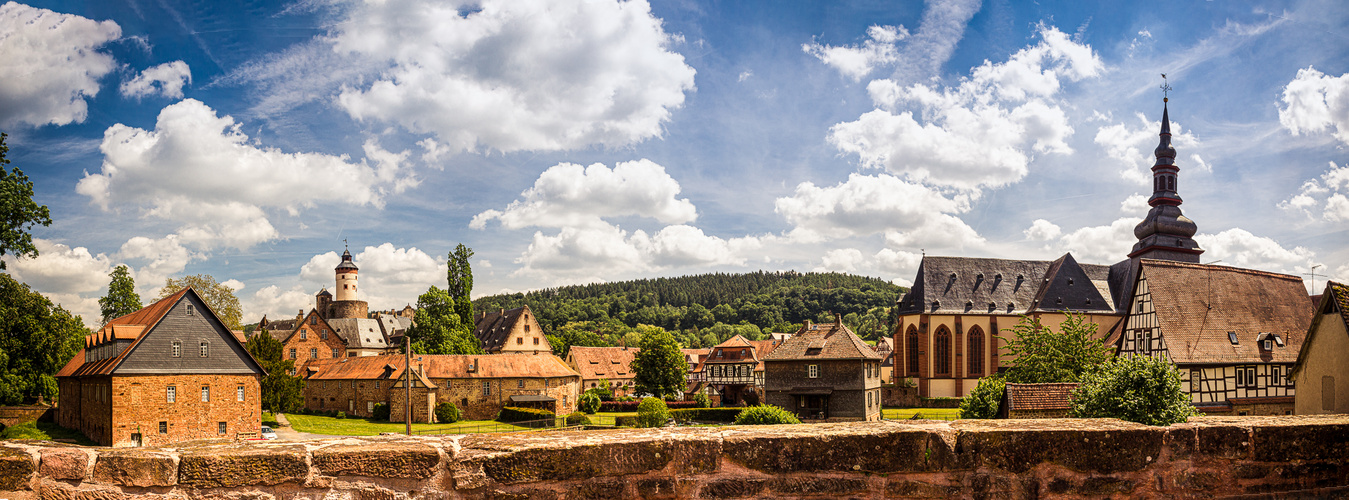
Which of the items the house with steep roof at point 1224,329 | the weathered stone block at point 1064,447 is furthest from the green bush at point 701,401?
the weathered stone block at point 1064,447

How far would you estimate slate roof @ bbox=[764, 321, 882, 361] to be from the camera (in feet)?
142

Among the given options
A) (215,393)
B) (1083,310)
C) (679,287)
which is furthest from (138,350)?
(679,287)

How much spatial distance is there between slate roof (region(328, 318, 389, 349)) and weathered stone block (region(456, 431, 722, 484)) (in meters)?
83.2

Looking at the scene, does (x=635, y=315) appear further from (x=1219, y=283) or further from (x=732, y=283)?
(x=1219, y=283)

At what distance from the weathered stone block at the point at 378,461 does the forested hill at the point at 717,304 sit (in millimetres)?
143263

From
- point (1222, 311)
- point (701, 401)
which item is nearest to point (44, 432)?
point (701, 401)

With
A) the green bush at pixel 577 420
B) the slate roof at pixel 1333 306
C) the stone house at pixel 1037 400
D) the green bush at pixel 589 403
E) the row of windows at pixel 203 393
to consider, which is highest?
the slate roof at pixel 1333 306

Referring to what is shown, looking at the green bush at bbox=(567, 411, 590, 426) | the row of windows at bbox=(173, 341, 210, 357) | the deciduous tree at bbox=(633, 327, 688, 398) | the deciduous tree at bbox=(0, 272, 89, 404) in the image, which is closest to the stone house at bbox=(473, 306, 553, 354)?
the deciduous tree at bbox=(633, 327, 688, 398)

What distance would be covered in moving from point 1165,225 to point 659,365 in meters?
45.7

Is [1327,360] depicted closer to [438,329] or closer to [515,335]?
[438,329]

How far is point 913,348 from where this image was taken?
209ft

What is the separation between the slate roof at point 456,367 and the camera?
164ft

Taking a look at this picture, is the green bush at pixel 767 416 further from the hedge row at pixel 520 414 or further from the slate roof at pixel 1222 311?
the slate roof at pixel 1222 311

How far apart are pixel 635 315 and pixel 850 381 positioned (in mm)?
129923
